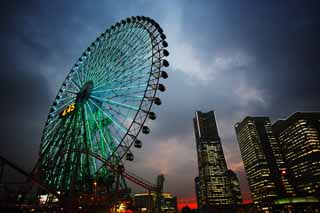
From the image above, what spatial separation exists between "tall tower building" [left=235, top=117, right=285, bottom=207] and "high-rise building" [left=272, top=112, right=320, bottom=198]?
14669 millimetres

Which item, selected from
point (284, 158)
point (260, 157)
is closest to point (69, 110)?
point (284, 158)

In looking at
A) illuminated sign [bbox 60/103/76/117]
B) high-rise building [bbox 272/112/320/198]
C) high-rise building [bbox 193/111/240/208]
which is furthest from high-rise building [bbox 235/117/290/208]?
illuminated sign [bbox 60/103/76/117]

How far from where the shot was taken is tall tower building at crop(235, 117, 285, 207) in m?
144

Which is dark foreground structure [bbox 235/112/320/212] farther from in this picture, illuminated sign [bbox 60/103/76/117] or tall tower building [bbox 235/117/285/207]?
illuminated sign [bbox 60/103/76/117]

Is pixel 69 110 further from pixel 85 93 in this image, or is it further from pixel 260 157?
pixel 260 157

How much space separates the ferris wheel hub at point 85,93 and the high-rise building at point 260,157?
136050 millimetres

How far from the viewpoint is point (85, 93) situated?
27000mm

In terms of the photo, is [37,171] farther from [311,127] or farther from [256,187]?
[256,187]

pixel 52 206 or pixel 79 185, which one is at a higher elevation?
pixel 79 185

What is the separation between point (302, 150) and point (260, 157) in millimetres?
42707

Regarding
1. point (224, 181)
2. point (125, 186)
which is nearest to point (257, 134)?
point (224, 181)

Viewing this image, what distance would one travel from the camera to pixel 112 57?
27906 mm

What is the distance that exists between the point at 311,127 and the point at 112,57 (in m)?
139

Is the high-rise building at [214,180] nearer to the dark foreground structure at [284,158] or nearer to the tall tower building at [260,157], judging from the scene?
the tall tower building at [260,157]
